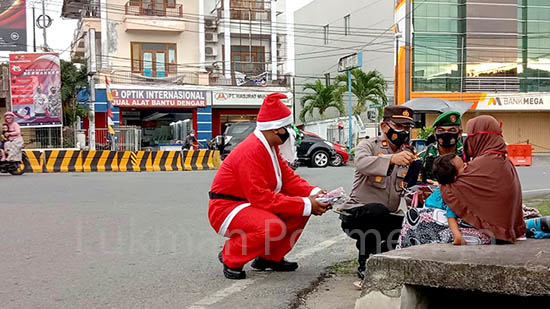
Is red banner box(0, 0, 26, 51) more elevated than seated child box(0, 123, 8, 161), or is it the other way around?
red banner box(0, 0, 26, 51)

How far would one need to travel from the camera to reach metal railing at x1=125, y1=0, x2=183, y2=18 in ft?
98.7

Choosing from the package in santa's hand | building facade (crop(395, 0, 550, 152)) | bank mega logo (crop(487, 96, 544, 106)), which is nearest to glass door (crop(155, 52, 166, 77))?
building facade (crop(395, 0, 550, 152))

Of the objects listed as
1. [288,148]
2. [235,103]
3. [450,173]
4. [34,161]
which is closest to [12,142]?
[34,161]

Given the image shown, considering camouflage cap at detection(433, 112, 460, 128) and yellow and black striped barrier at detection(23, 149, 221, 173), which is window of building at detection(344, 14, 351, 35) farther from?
camouflage cap at detection(433, 112, 460, 128)

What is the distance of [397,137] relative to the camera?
4.64 meters

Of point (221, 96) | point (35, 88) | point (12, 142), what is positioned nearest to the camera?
point (12, 142)

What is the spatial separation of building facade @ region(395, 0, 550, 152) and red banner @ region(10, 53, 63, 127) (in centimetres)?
1936

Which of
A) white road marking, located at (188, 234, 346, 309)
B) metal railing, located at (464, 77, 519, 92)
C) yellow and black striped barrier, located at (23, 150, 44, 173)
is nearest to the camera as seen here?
white road marking, located at (188, 234, 346, 309)

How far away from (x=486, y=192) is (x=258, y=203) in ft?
6.02

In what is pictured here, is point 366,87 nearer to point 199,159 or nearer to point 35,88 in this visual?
point 199,159

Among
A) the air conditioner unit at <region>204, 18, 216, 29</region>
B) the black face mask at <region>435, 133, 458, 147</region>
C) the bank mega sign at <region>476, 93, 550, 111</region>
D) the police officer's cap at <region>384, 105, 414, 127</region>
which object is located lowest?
the black face mask at <region>435, 133, 458, 147</region>

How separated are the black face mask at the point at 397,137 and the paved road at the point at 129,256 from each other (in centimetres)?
141

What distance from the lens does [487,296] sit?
157 inches

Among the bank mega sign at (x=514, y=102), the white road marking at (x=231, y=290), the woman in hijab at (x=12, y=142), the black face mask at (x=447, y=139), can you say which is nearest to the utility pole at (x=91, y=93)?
the woman in hijab at (x=12, y=142)
